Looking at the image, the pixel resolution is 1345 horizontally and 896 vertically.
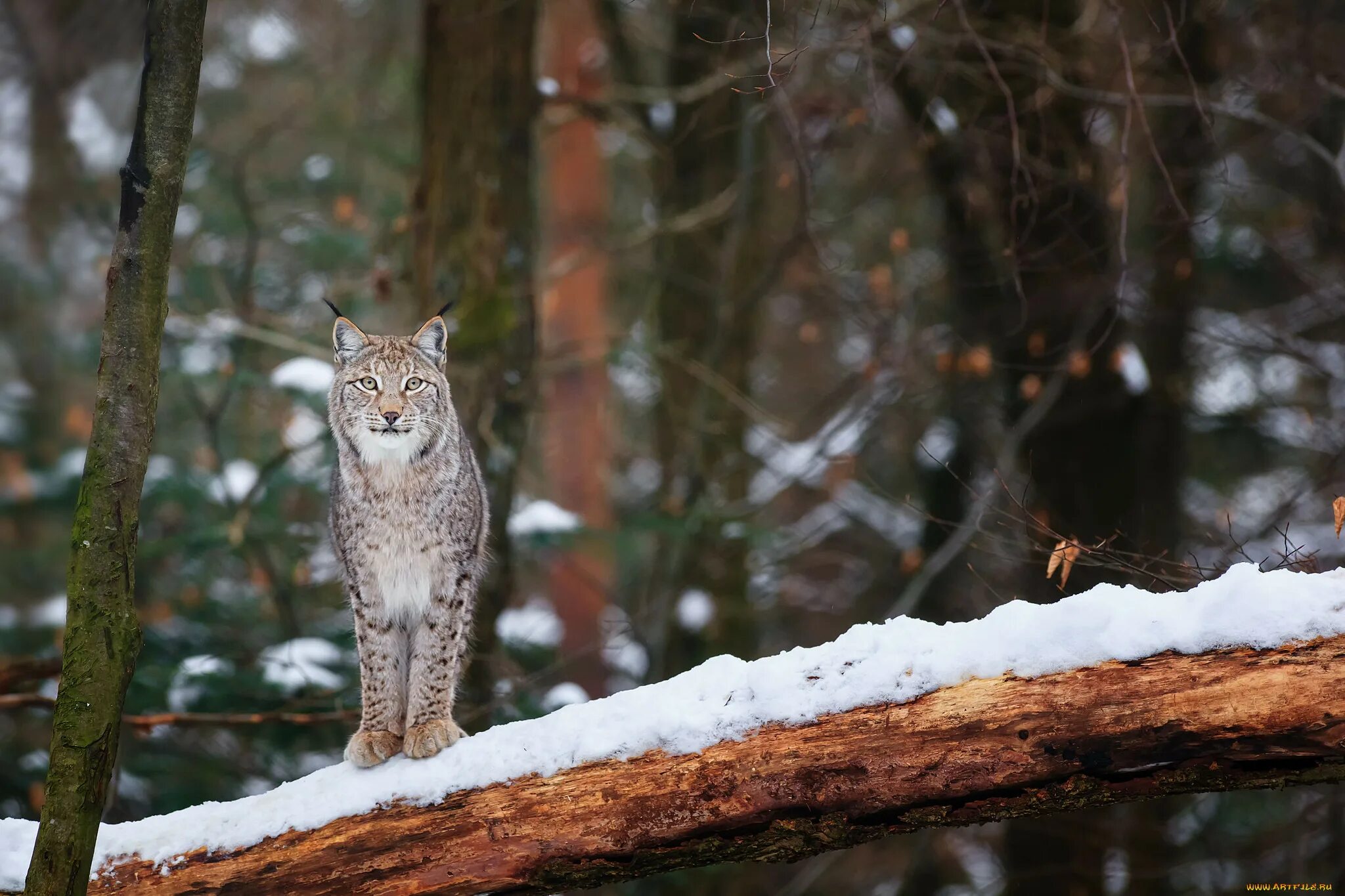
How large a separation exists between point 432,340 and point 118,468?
53.8 inches

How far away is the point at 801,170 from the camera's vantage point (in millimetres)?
5012

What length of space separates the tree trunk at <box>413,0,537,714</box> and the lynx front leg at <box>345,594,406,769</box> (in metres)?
1.44

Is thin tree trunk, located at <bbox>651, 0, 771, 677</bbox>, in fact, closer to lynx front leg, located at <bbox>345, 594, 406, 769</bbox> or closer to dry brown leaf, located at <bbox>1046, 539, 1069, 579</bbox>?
lynx front leg, located at <bbox>345, 594, 406, 769</bbox>

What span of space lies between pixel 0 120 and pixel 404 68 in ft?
12.1

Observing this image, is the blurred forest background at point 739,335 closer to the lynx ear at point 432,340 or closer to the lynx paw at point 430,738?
the lynx paw at point 430,738

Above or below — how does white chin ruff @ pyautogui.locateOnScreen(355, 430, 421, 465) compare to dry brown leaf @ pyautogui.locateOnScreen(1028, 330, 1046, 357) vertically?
below

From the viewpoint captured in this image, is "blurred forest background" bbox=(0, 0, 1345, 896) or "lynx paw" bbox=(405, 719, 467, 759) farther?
"blurred forest background" bbox=(0, 0, 1345, 896)

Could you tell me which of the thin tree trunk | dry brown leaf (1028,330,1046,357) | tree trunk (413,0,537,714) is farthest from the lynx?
dry brown leaf (1028,330,1046,357)

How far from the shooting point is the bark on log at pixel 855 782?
2.88 meters

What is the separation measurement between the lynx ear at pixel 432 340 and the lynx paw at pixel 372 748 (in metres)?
1.32

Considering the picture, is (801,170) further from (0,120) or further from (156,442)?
(0,120)

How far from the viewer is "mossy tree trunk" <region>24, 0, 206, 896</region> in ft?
9.61

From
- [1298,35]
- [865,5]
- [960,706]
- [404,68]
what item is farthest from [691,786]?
[404,68]

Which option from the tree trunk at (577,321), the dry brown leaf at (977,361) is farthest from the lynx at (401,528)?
the tree trunk at (577,321)
